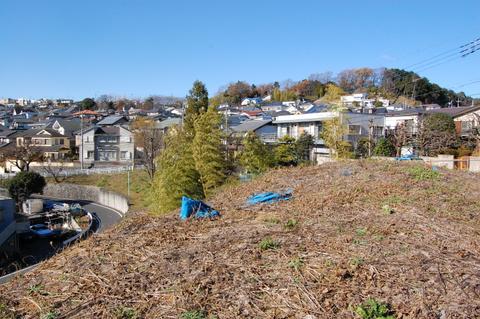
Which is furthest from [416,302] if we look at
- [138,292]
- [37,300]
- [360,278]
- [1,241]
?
[1,241]

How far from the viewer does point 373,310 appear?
2615 mm

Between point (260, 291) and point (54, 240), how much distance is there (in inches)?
731

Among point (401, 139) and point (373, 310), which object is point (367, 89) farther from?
point (373, 310)

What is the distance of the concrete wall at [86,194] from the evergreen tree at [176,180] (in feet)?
45.9

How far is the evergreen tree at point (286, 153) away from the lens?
1760 cm

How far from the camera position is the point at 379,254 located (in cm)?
343

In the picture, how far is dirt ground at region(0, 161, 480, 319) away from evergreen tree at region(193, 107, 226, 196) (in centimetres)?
655

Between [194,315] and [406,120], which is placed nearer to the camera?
[194,315]

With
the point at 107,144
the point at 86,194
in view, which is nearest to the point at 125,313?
the point at 86,194

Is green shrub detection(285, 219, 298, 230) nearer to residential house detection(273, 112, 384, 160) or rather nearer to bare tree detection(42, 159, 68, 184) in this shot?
residential house detection(273, 112, 384, 160)

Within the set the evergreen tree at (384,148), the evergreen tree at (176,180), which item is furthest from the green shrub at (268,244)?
the evergreen tree at (384,148)

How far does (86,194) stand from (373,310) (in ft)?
92.7

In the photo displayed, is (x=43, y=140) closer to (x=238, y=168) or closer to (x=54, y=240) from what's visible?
(x=54, y=240)

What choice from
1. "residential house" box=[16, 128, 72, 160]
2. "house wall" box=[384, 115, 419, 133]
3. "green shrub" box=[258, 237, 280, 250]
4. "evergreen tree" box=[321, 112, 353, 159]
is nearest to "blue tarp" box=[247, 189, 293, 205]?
"green shrub" box=[258, 237, 280, 250]
